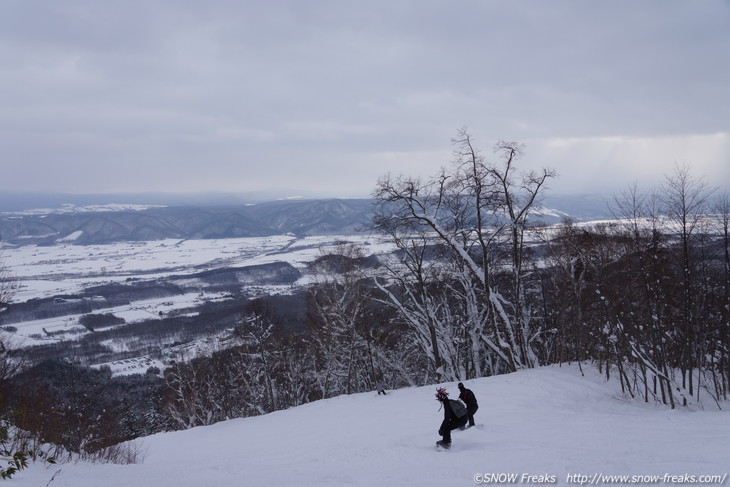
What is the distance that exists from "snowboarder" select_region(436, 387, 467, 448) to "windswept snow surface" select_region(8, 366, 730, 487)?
265 mm

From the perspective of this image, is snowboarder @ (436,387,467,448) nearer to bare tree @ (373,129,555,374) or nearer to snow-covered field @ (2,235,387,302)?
bare tree @ (373,129,555,374)

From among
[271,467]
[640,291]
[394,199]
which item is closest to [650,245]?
[640,291]

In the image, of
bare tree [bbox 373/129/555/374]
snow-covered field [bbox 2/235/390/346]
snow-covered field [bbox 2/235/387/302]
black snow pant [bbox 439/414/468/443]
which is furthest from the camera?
snow-covered field [bbox 2/235/387/302]

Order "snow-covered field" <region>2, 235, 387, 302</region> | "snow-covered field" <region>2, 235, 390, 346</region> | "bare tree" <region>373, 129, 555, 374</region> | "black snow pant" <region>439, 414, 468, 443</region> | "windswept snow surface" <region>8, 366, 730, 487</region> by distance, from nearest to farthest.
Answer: "windswept snow surface" <region>8, 366, 730, 487</region> → "black snow pant" <region>439, 414, 468, 443</region> → "bare tree" <region>373, 129, 555, 374</region> → "snow-covered field" <region>2, 235, 390, 346</region> → "snow-covered field" <region>2, 235, 387, 302</region>

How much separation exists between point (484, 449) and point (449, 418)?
813 millimetres

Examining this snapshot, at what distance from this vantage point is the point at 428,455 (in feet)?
24.7

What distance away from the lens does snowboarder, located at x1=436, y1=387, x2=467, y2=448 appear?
25.7ft

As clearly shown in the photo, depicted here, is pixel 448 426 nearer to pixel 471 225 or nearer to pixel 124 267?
pixel 471 225

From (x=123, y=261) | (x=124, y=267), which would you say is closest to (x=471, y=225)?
(x=124, y=267)

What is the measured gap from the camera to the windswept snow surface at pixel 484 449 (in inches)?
241

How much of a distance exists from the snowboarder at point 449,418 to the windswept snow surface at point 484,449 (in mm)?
265

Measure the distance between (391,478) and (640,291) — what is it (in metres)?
12.1

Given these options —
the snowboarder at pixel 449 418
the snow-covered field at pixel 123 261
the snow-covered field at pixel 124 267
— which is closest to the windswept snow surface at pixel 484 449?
the snowboarder at pixel 449 418

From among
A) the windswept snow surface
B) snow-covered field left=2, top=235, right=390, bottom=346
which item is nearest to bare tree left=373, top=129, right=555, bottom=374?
the windswept snow surface
